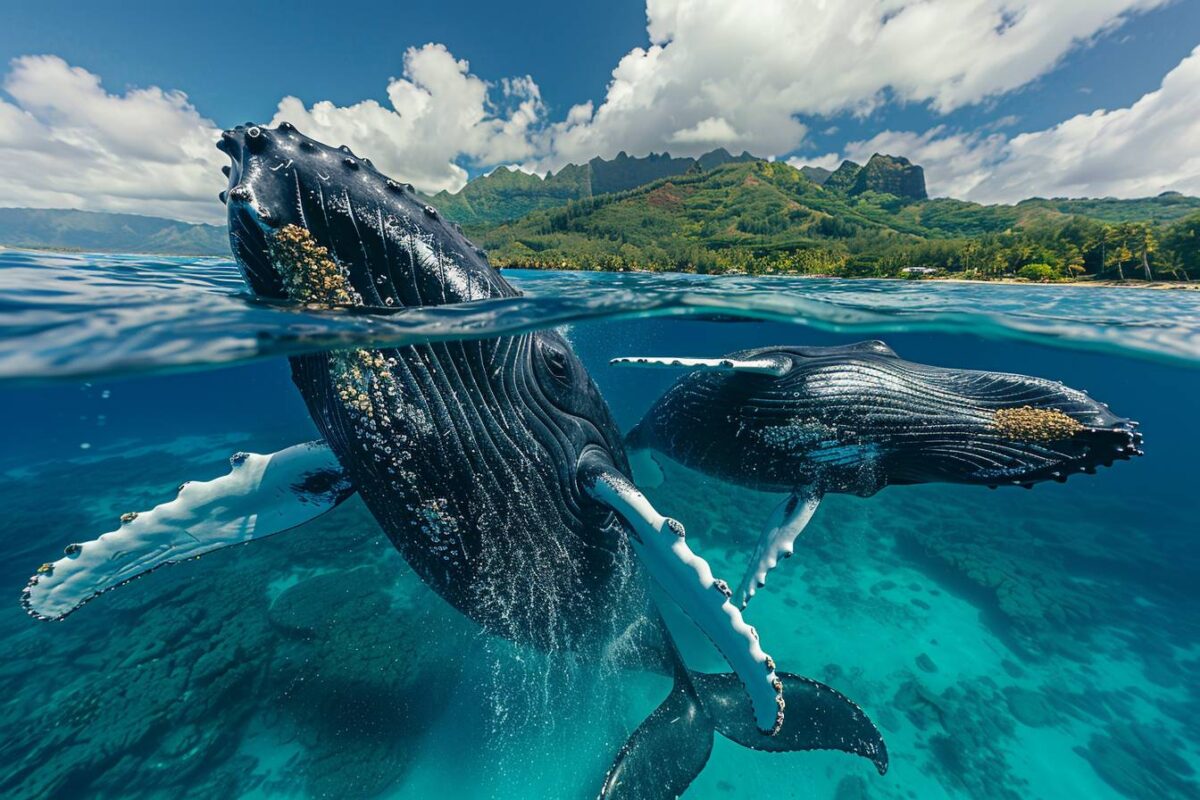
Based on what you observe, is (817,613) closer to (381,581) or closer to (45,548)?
(381,581)

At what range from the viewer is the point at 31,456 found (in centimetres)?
2211

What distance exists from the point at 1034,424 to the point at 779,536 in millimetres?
1412

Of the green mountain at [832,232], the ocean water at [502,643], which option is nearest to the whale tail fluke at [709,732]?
the ocean water at [502,643]

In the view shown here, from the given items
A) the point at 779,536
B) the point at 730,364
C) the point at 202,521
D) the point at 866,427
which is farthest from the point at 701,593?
the point at 202,521

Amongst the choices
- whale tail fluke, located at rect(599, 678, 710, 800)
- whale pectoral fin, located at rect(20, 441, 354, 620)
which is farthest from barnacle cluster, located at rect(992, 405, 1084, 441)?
whale pectoral fin, located at rect(20, 441, 354, 620)

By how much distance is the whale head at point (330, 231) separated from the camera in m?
1.86

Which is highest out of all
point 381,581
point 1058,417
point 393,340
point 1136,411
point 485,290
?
point 485,290

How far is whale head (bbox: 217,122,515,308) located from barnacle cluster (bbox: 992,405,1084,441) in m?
2.89

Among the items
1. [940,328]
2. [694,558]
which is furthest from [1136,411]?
[694,558]

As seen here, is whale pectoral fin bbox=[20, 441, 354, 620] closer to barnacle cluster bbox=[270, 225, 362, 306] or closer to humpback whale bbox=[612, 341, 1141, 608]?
barnacle cluster bbox=[270, 225, 362, 306]

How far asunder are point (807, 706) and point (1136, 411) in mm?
48831

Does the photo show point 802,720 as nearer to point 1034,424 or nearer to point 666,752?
point 666,752

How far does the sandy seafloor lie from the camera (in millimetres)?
5438

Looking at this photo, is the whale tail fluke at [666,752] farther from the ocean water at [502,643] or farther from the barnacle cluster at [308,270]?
the barnacle cluster at [308,270]
